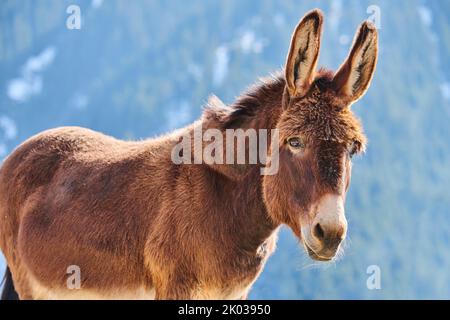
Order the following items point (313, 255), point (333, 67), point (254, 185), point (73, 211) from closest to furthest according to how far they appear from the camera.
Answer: point (313, 255)
point (254, 185)
point (73, 211)
point (333, 67)

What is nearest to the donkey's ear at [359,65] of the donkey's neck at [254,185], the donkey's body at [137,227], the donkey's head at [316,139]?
the donkey's head at [316,139]

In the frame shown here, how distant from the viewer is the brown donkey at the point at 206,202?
429cm

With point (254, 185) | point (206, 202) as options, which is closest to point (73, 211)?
point (206, 202)

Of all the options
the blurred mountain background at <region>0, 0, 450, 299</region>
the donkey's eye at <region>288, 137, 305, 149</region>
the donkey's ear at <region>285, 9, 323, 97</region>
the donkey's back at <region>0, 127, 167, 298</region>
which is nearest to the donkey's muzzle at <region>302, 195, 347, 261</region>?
the donkey's eye at <region>288, 137, 305, 149</region>

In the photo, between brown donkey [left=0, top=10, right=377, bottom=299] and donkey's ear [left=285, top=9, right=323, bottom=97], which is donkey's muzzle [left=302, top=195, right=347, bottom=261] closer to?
brown donkey [left=0, top=10, right=377, bottom=299]

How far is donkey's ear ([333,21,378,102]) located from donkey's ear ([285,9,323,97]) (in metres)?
0.22

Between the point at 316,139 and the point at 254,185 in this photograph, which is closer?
the point at 316,139

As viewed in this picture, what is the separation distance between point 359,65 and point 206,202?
1.48 meters

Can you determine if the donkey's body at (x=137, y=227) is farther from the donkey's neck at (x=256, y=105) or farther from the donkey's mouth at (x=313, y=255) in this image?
the donkey's mouth at (x=313, y=255)

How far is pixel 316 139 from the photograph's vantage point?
425cm

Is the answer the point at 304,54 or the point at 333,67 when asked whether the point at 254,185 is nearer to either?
the point at 304,54

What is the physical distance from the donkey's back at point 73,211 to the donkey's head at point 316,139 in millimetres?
1177

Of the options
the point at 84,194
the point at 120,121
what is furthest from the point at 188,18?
the point at 84,194
